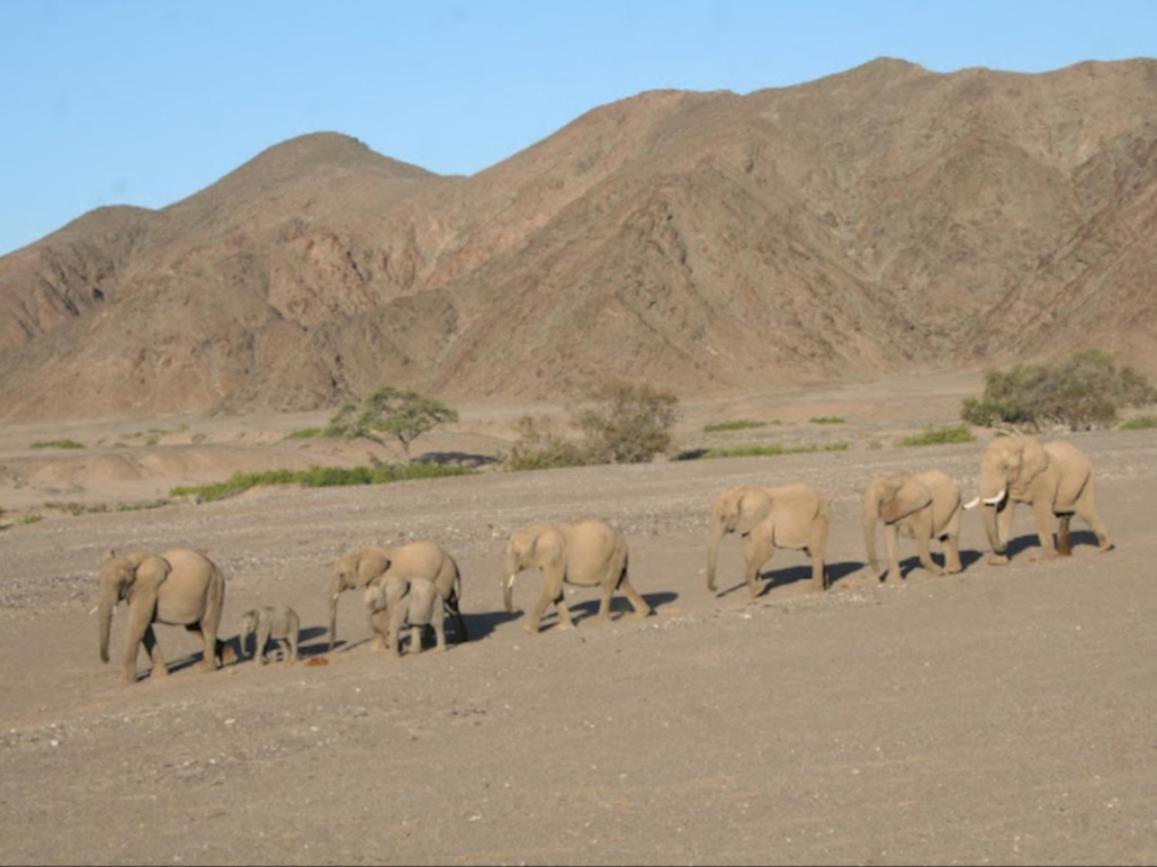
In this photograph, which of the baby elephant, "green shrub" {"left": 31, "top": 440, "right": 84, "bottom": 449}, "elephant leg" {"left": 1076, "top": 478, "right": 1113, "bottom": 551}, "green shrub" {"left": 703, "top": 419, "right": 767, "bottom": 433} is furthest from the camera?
"green shrub" {"left": 31, "top": 440, "right": 84, "bottom": 449}

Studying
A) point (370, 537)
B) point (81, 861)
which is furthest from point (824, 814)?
point (370, 537)

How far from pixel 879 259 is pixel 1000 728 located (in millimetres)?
92323

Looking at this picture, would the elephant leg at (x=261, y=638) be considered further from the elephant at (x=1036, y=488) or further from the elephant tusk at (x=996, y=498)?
the elephant tusk at (x=996, y=498)

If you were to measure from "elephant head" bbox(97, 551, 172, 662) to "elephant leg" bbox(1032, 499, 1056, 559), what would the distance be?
31.6 ft

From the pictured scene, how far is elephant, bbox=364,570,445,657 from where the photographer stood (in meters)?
15.0

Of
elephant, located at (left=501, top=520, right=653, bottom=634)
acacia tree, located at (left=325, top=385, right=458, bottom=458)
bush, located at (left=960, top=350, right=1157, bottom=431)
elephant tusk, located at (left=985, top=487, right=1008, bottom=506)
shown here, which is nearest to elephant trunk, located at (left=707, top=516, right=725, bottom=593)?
elephant, located at (left=501, top=520, right=653, bottom=634)

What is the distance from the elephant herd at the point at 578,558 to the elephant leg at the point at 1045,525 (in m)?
0.02

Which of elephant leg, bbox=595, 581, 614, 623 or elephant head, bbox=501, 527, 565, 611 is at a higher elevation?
elephant head, bbox=501, 527, 565, 611

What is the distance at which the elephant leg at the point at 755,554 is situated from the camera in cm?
1705

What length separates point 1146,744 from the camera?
10461 mm

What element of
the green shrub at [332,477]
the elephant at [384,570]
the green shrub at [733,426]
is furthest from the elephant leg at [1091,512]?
the green shrub at [733,426]

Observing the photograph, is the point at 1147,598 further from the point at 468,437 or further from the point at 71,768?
the point at 468,437

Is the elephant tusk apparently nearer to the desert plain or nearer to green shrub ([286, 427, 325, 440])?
the desert plain

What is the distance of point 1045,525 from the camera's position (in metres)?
18.5
